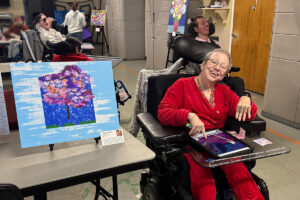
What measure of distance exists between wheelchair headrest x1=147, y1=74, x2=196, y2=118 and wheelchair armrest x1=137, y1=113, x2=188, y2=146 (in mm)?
206

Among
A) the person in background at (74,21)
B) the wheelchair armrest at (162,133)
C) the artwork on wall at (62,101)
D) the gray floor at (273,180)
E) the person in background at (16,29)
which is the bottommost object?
the gray floor at (273,180)

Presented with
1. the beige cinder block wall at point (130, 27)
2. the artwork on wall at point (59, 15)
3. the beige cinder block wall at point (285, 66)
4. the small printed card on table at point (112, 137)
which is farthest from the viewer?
the artwork on wall at point (59, 15)

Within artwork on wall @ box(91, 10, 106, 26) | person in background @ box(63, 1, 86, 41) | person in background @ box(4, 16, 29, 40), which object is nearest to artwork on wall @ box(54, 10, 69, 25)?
artwork on wall @ box(91, 10, 106, 26)

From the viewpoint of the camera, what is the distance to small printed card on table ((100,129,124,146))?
123 cm

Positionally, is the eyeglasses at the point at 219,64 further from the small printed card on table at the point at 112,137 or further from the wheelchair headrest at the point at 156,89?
the small printed card on table at the point at 112,137

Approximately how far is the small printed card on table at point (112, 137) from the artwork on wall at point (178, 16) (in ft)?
13.8

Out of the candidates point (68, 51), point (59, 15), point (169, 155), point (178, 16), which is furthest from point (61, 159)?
point (59, 15)

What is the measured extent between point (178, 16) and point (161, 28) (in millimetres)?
1119

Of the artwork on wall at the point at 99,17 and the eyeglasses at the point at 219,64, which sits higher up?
the artwork on wall at the point at 99,17

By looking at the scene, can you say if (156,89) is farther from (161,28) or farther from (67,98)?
(161,28)

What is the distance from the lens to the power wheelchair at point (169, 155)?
56.0 inches

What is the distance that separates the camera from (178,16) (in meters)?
5.32

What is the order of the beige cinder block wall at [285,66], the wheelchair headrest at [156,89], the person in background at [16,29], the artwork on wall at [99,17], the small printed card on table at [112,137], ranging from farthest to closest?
the artwork on wall at [99,17] → the beige cinder block wall at [285,66] → the wheelchair headrest at [156,89] → the small printed card on table at [112,137] → the person in background at [16,29]

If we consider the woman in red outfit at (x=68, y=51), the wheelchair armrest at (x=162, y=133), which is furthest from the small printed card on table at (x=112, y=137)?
the woman in red outfit at (x=68, y=51)
